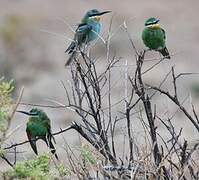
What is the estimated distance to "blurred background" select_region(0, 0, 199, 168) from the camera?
49.3 ft

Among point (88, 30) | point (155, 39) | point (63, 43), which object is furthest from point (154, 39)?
point (63, 43)

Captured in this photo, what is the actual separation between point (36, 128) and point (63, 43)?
1451 centimetres

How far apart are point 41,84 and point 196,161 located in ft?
38.2

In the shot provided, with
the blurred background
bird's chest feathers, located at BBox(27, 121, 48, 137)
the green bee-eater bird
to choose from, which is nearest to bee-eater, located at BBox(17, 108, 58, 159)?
bird's chest feathers, located at BBox(27, 121, 48, 137)

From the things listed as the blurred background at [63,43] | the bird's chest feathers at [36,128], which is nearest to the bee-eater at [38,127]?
the bird's chest feathers at [36,128]

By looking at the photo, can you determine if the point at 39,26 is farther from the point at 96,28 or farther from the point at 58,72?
the point at 96,28

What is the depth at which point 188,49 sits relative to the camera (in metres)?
18.7

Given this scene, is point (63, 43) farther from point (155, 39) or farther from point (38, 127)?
point (38, 127)

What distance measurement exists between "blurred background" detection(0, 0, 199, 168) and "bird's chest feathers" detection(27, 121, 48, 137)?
22.7ft

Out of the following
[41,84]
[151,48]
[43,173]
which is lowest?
[41,84]

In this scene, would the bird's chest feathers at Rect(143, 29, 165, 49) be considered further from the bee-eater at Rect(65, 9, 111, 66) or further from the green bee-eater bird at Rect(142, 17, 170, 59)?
the bee-eater at Rect(65, 9, 111, 66)

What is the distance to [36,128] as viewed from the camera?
5.00 metres

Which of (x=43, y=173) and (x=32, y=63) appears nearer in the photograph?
(x=43, y=173)

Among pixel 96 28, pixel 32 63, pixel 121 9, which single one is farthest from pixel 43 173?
pixel 121 9
